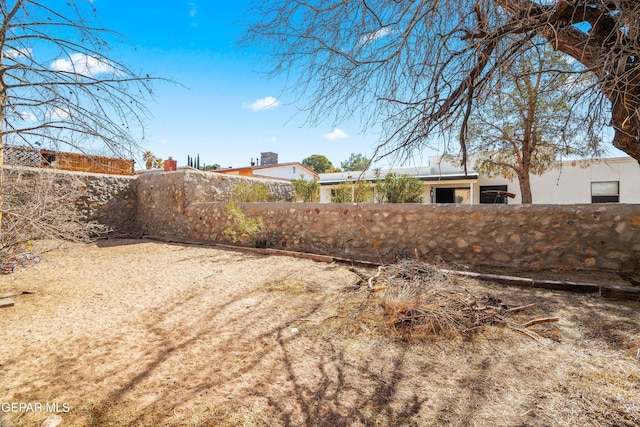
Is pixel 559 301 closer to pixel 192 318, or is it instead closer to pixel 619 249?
pixel 619 249

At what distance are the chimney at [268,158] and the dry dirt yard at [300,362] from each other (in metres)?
25.6

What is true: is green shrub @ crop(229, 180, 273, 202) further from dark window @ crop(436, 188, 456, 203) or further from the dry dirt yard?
dark window @ crop(436, 188, 456, 203)

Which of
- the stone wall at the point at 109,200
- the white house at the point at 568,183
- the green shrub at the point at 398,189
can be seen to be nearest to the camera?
the stone wall at the point at 109,200

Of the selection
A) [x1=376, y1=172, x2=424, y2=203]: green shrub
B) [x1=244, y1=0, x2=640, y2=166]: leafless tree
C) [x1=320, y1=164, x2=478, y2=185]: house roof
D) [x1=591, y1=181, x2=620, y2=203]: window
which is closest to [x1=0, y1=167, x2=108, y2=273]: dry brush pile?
[x1=244, y1=0, x2=640, y2=166]: leafless tree

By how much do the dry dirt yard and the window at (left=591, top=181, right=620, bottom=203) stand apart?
14779mm

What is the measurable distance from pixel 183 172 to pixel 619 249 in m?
8.59

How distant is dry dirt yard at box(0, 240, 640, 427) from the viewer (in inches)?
67.5

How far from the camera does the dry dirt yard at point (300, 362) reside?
1714mm

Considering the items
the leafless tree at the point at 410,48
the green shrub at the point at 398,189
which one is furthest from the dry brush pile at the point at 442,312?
the green shrub at the point at 398,189

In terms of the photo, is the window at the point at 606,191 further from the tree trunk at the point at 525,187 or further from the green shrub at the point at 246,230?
the green shrub at the point at 246,230

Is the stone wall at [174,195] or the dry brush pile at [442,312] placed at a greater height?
the stone wall at [174,195]

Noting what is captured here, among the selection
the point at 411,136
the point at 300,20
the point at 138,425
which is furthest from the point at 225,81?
the point at 138,425

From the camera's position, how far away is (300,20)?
9.92 ft

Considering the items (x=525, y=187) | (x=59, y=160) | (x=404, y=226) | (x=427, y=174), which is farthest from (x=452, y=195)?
(x=59, y=160)
